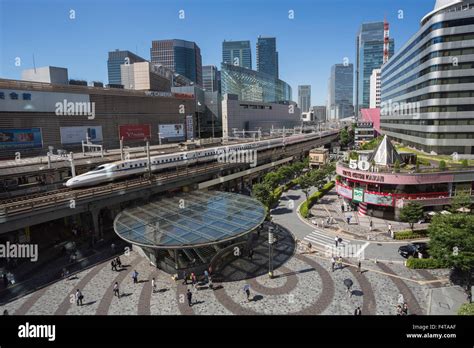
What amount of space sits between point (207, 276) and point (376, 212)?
32.5m

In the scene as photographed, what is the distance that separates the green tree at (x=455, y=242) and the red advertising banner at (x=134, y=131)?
70924mm

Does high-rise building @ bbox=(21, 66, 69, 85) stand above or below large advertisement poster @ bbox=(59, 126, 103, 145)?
above

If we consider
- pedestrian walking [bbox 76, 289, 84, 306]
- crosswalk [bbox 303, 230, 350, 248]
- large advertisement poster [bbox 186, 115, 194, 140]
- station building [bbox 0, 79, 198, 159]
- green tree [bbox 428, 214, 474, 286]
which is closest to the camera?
pedestrian walking [bbox 76, 289, 84, 306]

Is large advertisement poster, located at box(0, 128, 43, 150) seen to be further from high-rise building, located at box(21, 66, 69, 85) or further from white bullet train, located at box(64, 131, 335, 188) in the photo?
white bullet train, located at box(64, 131, 335, 188)

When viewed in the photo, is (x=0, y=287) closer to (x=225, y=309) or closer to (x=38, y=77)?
(x=225, y=309)

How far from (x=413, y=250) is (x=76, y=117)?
69.0m

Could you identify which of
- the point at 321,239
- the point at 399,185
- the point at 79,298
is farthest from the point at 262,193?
the point at 79,298

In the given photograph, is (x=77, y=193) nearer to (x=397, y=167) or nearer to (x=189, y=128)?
(x=397, y=167)

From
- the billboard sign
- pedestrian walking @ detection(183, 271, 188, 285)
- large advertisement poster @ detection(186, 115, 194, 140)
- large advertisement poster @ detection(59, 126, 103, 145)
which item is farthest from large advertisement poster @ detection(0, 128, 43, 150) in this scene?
the billboard sign

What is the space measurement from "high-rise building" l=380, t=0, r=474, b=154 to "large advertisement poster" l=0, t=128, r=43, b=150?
272 ft

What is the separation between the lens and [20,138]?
5647 centimetres

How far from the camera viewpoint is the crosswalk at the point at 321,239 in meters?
37.2

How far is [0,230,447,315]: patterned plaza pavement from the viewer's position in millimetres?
23856

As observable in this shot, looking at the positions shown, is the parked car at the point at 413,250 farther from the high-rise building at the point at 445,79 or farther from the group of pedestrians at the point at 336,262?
the high-rise building at the point at 445,79
